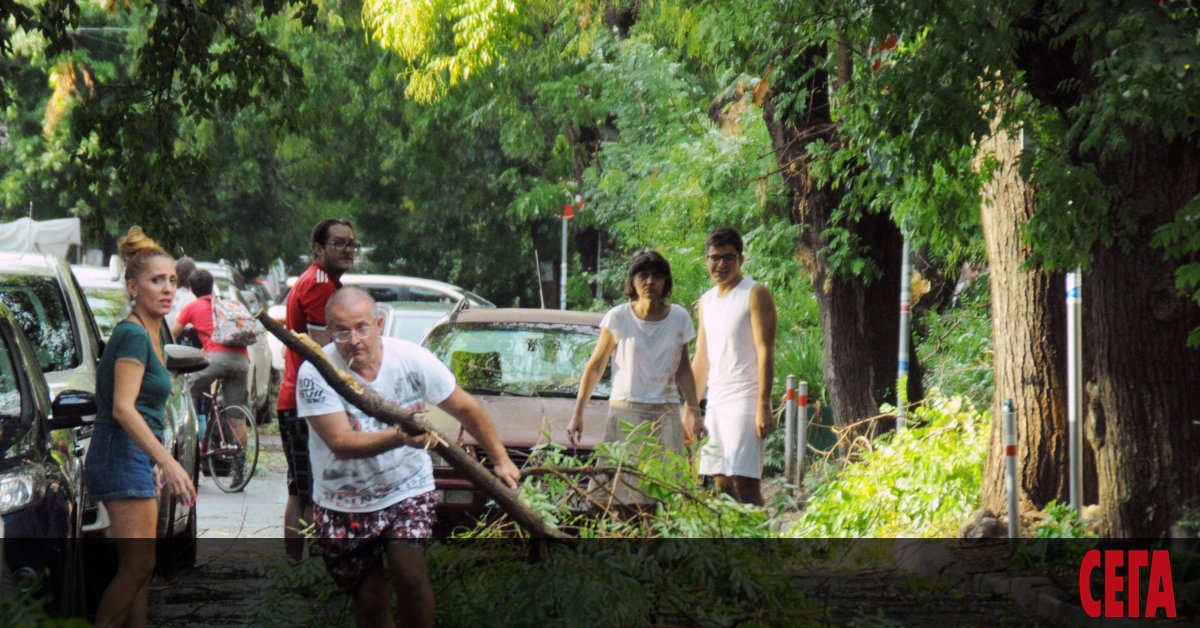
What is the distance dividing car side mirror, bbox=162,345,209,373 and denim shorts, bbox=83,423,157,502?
1862mm

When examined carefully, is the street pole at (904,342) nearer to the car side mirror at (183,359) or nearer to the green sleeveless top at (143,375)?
the car side mirror at (183,359)

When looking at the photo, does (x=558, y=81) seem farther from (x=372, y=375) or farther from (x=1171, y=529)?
(x=372, y=375)

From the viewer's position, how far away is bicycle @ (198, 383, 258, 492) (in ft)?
46.4

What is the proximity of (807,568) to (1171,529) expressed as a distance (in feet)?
7.03

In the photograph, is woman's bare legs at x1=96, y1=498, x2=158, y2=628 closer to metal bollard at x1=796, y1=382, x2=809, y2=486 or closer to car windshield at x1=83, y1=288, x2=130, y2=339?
metal bollard at x1=796, y1=382, x2=809, y2=486

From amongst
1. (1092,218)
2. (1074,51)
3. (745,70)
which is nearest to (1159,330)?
(1092,218)

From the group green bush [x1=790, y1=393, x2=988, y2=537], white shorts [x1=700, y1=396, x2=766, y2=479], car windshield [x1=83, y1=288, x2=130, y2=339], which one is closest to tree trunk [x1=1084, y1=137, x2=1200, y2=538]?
white shorts [x1=700, y1=396, x2=766, y2=479]

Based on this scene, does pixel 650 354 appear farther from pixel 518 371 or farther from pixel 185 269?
pixel 185 269

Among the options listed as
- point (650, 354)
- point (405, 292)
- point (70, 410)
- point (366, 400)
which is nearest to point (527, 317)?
point (650, 354)

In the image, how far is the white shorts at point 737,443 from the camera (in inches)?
373

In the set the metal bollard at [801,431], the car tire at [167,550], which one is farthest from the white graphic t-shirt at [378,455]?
the metal bollard at [801,431]

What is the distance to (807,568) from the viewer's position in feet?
23.3

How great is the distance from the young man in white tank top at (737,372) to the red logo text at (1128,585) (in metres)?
1.86

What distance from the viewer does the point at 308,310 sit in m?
8.69
